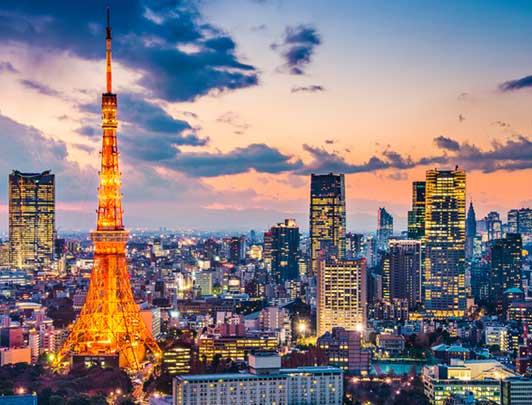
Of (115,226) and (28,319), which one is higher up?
(115,226)

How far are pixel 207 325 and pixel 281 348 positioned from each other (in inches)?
208

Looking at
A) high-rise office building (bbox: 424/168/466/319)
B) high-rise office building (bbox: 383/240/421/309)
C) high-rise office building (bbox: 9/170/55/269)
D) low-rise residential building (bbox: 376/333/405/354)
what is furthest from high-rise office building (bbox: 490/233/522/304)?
high-rise office building (bbox: 9/170/55/269)

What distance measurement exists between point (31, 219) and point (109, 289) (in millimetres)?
33716

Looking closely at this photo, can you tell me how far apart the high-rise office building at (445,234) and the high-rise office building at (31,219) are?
2024 cm

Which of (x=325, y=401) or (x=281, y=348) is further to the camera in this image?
(x=281, y=348)

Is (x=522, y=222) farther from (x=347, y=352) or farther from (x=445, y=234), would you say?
(x=347, y=352)

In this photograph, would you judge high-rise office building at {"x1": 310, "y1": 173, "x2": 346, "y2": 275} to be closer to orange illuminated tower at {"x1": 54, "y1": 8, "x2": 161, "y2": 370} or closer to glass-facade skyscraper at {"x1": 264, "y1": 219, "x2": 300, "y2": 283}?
glass-facade skyscraper at {"x1": 264, "y1": 219, "x2": 300, "y2": 283}

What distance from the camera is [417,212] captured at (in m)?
57.1

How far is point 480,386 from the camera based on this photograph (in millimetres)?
21391

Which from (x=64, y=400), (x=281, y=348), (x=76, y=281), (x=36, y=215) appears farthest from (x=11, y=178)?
(x=64, y=400)

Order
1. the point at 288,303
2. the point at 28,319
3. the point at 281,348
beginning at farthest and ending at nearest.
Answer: the point at 288,303, the point at 28,319, the point at 281,348

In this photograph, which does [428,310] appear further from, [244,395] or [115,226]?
[244,395]

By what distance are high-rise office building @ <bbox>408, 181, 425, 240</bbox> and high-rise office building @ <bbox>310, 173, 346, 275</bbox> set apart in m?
3.60

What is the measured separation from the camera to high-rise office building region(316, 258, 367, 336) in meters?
35.7
